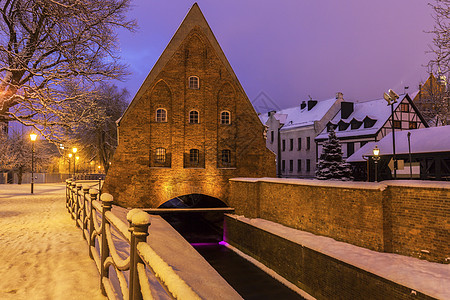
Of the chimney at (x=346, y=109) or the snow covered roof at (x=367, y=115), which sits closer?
the snow covered roof at (x=367, y=115)

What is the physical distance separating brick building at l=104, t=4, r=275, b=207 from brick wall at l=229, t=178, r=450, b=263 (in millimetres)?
6995

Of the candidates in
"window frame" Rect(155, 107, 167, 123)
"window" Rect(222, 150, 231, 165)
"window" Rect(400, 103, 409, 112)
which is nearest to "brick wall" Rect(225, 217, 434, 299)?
"window" Rect(222, 150, 231, 165)

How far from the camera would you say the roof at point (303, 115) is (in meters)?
41.0

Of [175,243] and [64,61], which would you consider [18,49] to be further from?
[175,243]

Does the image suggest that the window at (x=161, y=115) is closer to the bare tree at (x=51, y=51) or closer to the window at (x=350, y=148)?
the bare tree at (x=51, y=51)

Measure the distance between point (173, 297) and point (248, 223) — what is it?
52.0 ft

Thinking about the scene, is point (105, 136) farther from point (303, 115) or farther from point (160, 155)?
point (303, 115)

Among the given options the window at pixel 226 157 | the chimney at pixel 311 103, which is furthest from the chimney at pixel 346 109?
the window at pixel 226 157

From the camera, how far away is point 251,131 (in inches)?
908

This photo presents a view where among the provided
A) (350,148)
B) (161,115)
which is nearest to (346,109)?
(350,148)

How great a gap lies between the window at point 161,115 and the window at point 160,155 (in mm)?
1821

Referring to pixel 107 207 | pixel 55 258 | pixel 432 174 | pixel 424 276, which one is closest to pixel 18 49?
pixel 55 258

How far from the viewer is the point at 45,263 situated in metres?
6.10

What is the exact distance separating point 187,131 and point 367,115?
71.5 ft
